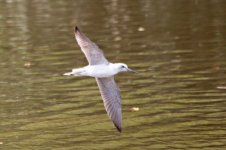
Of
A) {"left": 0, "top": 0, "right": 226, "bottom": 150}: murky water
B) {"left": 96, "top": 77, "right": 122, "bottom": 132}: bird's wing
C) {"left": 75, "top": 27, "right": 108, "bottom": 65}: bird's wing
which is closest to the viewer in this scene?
{"left": 75, "top": 27, "right": 108, "bottom": 65}: bird's wing

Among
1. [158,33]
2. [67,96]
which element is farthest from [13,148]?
[158,33]

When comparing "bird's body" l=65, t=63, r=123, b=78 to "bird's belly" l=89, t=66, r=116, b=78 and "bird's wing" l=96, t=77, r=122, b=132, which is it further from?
"bird's wing" l=96, t=77, r=122, b=132

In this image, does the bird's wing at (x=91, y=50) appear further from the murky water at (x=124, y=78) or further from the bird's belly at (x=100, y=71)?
the murky water at (x=124, y=78)

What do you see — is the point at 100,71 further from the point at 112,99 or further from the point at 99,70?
the point at 112,99

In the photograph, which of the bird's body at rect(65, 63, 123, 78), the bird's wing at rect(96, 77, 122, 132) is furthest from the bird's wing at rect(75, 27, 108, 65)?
the bird's wing at rect(96, 77, 122, 132)

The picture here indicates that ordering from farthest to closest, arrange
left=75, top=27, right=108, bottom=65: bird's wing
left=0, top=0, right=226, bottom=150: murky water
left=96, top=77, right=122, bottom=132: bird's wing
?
1. left=0, top=0, right=226, bottom=150: murky water
2. left=96, top=77, right=122, bottom=132: bird's wing
3. left=75, top=27, right=108, bottom=65: bird's wing

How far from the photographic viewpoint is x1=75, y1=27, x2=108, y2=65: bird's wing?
36.2ft

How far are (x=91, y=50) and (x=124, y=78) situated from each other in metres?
7.02

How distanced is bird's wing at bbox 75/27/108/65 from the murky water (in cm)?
225

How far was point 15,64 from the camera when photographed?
773 inches

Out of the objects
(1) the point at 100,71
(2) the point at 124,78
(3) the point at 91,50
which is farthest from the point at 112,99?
(2) the point at 124,78

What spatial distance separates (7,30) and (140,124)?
446 inches

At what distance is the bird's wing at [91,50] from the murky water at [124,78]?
7.39ft

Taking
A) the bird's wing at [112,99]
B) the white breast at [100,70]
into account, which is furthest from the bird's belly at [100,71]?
the bird's wing at [112,99]
